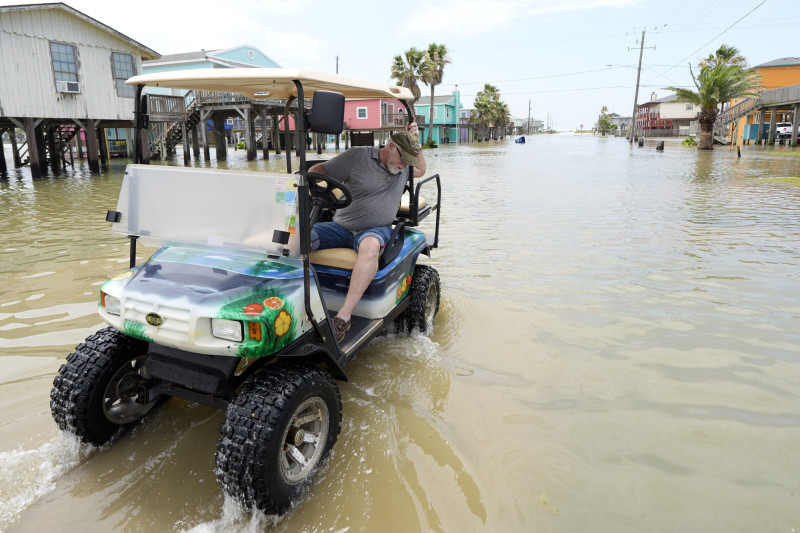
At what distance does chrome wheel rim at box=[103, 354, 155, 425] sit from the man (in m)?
1.38

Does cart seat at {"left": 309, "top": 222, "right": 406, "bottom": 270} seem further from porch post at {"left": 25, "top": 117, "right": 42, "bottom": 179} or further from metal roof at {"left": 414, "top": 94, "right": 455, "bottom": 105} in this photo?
metal roof at {"left": 414, "top": 94, "right": 455, "bottom": 105}

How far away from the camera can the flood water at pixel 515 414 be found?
8.81 ft

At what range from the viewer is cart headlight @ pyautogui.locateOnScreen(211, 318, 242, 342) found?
2.46 metres

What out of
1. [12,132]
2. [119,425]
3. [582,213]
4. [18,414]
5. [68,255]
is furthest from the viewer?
[12,132]

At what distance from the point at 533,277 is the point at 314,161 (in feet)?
12.5

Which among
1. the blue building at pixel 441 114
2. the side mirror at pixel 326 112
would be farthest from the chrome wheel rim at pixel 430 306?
the blue building at pixel 441 114

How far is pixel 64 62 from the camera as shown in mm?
17891

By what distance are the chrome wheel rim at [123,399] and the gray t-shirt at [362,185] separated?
5.61 feet

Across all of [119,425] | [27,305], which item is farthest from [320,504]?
[27,305]

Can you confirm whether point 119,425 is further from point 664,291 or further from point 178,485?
point 664,291

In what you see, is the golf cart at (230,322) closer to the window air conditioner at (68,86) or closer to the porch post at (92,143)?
the window air conditioner at (68,86)

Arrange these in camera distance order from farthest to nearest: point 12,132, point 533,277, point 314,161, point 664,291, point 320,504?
1. point 12,132
2. point 533,277
3. point 664,291
4. point 314,161
5. point 320,504

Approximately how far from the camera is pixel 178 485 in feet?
9.25

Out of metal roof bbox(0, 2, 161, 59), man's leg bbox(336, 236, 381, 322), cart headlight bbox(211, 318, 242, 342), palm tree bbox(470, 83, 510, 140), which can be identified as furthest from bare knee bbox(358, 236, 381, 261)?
palm tree bbox(470, 83, 510, 140)
